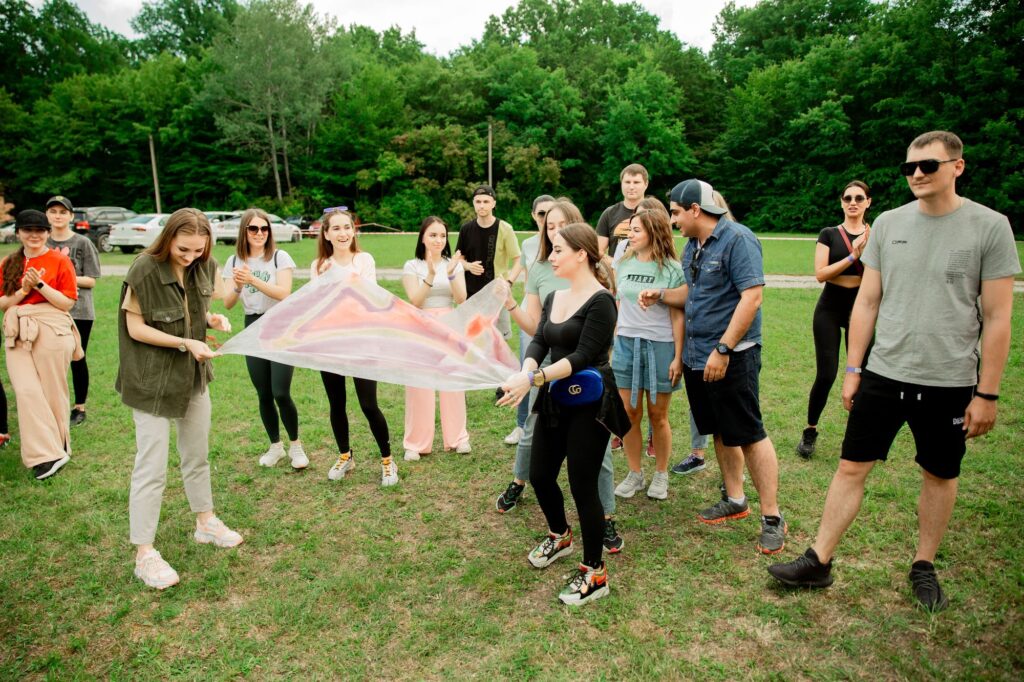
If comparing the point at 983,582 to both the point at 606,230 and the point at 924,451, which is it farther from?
the point at 606,230

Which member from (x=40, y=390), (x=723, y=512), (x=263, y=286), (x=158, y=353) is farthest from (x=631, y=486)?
(x=40, y=390)

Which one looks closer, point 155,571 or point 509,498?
point 155,571

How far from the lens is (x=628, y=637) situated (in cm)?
348

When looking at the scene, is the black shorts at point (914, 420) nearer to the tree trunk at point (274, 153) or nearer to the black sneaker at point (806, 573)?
the black sneaker at point (806, 573)

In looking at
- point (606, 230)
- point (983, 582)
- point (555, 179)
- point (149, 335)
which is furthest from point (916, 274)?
point (555, 179)

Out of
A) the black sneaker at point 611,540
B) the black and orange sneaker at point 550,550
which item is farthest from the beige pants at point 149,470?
the black sneaker at point 611,540

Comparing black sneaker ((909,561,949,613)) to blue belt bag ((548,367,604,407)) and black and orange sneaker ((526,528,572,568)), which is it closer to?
black and orange sneaker ((526,528,572,568))

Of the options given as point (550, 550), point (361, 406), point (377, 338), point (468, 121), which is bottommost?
point (550, 550)

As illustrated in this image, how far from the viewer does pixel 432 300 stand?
5.97m

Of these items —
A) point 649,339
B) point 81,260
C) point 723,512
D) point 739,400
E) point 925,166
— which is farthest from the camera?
point 81,260

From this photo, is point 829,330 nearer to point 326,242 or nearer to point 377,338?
point 377,338

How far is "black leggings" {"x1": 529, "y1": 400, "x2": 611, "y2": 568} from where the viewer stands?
3.72 m

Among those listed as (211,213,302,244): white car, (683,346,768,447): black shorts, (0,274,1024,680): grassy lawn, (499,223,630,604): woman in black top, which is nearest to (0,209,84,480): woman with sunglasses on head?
(0,274,1024,680): grassy lawn

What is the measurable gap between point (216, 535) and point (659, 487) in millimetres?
3304
